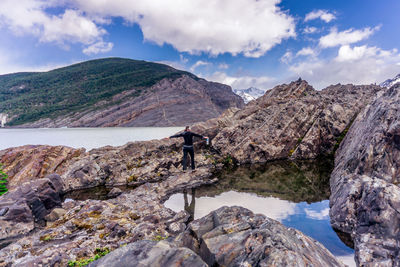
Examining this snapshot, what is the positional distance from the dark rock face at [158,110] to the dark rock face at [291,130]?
65419 millimetres

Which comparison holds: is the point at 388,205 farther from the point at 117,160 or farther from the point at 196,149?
the point at 117,160

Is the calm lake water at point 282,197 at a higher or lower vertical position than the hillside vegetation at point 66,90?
lower

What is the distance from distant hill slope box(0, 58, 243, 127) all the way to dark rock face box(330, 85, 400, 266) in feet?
264

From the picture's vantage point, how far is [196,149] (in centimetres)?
2291

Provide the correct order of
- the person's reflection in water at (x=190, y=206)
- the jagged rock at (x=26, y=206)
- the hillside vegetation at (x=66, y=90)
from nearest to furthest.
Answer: the jagged rock at (x=26, y=206)
the person's reflection in water at (x=190, y=206)
the hillside vegetation at (x=66, y=90)

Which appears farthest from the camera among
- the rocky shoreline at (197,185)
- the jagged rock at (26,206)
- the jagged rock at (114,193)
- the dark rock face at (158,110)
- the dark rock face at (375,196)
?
the dark rock face at (158,110)

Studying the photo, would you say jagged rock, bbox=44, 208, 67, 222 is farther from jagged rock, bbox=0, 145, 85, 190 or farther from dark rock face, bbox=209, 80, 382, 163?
dark rock face, bbox=209, 80, 382, 163

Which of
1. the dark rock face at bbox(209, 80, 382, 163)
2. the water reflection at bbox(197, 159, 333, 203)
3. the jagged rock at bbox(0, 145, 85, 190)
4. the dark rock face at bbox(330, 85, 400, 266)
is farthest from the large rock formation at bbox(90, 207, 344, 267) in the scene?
the jagged rock at bbox(0, 145, 85, 190)

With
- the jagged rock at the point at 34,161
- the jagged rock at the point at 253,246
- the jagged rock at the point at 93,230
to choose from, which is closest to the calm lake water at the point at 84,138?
the jagged rock at the point at 34,161

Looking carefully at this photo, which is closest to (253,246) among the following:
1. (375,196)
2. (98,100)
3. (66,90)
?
(375,196)

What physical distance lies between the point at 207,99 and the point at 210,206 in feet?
348

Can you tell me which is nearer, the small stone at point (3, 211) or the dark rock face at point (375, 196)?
the dark rock face at point (375, 196)

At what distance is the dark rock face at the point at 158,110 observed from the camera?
89.2m

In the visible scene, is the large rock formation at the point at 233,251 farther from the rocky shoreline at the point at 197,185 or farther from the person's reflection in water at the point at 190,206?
the person's reflection in water at the point at 190,206
